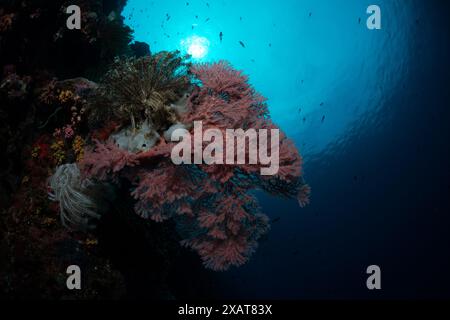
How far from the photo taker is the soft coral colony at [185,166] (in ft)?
10.6

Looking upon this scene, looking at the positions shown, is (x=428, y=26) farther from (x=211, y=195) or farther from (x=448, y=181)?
(x=211, y=195)

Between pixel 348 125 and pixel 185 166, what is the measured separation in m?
40.3

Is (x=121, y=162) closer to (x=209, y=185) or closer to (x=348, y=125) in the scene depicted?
(x=209, y=185)

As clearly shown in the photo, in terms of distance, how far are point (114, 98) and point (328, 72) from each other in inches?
1385

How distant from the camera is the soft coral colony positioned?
3.22 meters

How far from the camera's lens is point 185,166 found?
3.28 meters

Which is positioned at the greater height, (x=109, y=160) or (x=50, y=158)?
(x=50, y=158)

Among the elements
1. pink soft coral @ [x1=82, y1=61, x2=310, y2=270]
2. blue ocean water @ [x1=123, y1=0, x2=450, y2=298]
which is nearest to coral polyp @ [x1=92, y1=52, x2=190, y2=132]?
pink soft coral @ [x1=82, y1=61, x2=310, y2=270]

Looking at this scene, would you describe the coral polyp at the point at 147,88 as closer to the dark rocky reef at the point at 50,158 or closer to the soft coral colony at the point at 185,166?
the soft coral colony at the point at 185,166

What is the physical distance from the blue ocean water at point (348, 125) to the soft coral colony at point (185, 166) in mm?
18964

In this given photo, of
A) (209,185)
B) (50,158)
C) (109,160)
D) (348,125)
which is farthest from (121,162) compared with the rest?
(348,125)

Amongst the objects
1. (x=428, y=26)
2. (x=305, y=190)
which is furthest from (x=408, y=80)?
(x=305, y=190)

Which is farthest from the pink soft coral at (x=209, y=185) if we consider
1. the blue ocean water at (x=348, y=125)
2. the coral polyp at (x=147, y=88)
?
the blue ocean water at (x=348, y=125)

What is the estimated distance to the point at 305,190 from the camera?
382 cm
